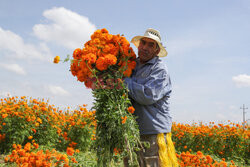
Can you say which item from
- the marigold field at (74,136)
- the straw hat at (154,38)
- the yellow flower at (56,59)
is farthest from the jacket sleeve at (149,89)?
the marigold field at (74,136)

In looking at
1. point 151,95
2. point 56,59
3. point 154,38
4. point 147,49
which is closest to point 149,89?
point 151,95

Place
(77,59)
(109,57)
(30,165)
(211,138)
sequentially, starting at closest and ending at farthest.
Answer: (109,57)
(77,59)
(30,165)
(211,138)

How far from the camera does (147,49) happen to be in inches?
127

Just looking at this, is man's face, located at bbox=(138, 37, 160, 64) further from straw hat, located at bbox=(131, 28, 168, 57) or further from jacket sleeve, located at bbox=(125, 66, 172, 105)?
jacket sleeve, located at bbox=(125, 66, 172, 105)

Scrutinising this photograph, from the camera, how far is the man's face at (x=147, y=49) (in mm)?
3207

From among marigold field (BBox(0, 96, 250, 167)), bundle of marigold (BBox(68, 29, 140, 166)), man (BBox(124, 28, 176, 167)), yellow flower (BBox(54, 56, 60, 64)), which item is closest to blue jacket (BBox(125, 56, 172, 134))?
man (BBox(124, 28, 176, 167))

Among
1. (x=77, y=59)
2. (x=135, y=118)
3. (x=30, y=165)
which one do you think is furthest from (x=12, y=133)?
(x=135, y=118)

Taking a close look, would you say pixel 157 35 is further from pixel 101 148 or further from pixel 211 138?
pixel 211 138

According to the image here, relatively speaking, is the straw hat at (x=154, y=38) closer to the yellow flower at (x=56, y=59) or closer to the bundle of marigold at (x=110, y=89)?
the bundle of marigold at (x=110, y=89)

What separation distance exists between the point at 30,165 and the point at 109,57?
1836 mm

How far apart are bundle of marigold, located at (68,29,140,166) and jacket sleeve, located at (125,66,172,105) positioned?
10cm

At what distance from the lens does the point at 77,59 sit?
3.25 metres

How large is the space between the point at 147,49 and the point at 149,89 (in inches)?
22.3

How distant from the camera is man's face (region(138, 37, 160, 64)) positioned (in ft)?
10.5
